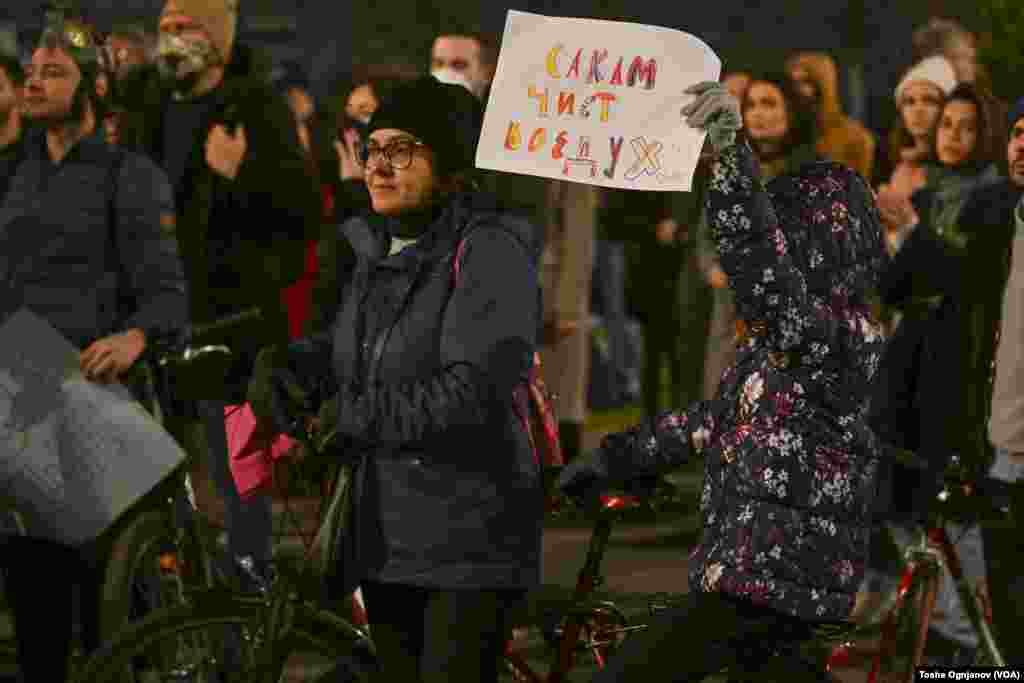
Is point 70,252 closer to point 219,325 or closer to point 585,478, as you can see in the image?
point 219,325

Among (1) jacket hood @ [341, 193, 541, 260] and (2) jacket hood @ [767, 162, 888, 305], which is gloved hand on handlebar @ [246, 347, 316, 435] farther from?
(2) jacket hood @ [767, 162, 888, 305]

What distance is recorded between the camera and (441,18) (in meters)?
15.9

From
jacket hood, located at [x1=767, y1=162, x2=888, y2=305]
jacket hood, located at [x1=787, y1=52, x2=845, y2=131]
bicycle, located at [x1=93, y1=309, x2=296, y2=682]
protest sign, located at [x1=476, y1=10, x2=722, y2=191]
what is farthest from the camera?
jacket hood, located at [x1=787, y1=52, x2=845, y2=131]

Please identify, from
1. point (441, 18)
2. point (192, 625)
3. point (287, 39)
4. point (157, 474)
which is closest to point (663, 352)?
point (441, 18)

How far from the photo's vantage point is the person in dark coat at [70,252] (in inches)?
273

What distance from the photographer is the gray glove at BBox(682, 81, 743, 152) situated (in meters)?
4.75

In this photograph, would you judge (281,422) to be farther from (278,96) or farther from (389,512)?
(278,96)

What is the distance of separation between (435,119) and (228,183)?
3055mm

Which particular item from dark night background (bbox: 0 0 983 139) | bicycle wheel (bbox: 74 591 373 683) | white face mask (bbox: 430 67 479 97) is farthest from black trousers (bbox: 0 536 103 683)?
dark night background (bbox: 0 0 983 139)

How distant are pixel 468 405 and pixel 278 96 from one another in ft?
12.2

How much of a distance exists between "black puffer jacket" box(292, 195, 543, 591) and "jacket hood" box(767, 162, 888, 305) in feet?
2.01

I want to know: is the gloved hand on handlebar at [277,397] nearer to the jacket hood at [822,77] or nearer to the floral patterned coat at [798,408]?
the floral patterned coat at [798,408]

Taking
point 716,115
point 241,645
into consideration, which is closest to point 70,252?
point 241,645

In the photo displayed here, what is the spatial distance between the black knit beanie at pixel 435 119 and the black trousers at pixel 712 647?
1.09 metres
